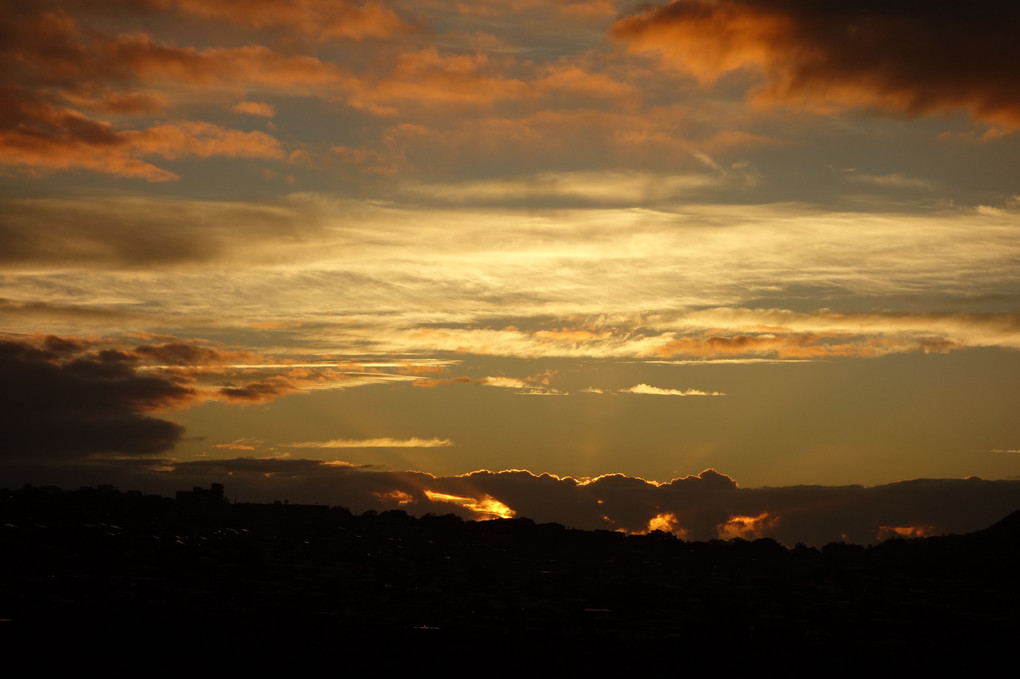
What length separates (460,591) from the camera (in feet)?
357

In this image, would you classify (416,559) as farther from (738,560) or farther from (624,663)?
(624,663)

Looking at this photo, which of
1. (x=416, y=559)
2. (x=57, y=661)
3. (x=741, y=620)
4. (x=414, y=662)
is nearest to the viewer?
(x=57, y=661)

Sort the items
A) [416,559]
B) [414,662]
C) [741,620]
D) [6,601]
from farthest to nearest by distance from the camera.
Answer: [416,559] < [741,620] < [6,601] < [414,662]

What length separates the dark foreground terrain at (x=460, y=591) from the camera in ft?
252

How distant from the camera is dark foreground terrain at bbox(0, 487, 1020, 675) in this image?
7669 centimetres

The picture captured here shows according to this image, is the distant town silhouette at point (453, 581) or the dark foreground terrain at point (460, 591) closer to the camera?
the dark foreground terrain at point (460, 591)

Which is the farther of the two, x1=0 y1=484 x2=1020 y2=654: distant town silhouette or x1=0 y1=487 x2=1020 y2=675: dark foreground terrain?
x1=0 y1=484 x2=1020 y2=654: distant town silhouette

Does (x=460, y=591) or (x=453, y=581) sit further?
(x=453, y=581)

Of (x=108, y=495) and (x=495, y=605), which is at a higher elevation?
(x=108, y=495)

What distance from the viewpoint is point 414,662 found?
7238 centimetres

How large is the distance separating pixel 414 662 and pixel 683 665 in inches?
839

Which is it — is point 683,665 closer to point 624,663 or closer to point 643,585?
point 624,663

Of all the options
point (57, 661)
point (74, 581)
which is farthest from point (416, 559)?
point (57, 661)

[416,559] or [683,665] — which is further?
[416,559]
